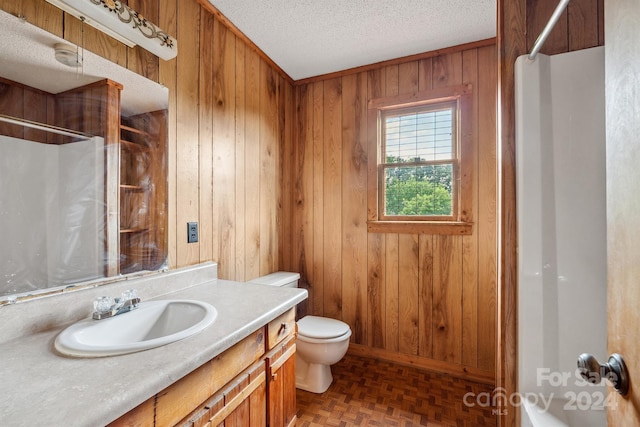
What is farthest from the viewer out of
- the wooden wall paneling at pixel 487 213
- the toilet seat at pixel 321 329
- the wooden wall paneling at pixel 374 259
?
the wooden wall paneling at pixel 374 259

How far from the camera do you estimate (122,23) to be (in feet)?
3.85

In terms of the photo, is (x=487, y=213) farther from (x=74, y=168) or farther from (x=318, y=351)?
(x=74, y=168)

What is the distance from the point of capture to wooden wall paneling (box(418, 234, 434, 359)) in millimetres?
2189

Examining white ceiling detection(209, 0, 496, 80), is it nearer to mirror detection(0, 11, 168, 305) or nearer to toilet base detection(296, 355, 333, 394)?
mirror detection(0, 11, 168, 305)

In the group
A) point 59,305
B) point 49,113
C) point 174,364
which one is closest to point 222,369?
point 174,364

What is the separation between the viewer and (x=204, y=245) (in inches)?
66.5

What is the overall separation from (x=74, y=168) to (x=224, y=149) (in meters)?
0.86

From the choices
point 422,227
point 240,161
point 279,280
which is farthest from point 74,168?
point 422,227

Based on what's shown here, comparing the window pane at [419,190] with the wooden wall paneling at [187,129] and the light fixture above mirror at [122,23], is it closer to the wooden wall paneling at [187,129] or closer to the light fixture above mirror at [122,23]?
the wooden wall paneling at [187,129]

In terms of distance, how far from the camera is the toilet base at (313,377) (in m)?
1.93

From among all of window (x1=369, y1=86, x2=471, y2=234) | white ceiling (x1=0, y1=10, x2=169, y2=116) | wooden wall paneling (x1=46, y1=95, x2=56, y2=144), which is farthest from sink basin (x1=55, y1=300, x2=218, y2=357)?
window (x1=369, y1=86, x2=471, y2=234)

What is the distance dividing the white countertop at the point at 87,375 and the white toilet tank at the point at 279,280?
3.35 ft

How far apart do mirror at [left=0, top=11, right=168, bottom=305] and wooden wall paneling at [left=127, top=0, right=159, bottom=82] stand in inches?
1.9

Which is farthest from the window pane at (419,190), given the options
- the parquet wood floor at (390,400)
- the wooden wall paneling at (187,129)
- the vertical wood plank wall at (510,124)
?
the wooden wall paneling at (187,129)
